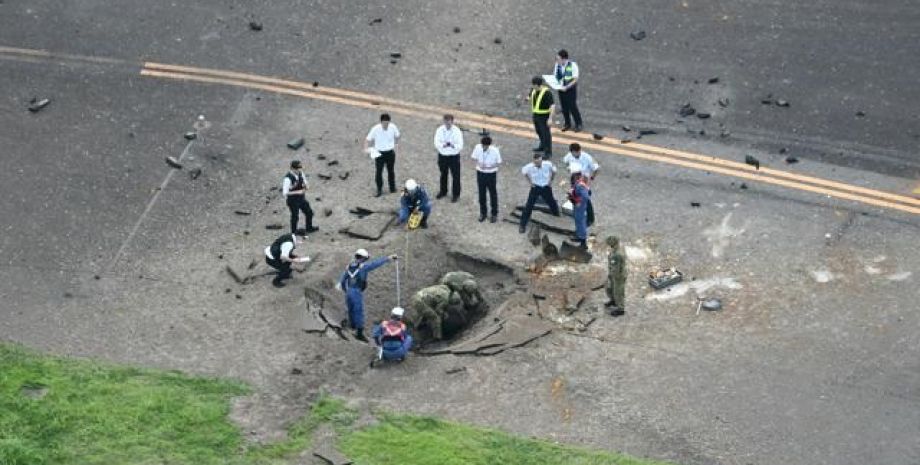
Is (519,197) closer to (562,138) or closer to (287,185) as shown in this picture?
(562,138)

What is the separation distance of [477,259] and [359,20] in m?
7.87

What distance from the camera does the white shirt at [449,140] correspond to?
84.2 ft

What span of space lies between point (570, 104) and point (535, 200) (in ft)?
10.1

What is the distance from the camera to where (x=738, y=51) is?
2939cm

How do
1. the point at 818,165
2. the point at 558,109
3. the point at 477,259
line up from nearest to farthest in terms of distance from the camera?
the point at 477,259, the point at 818,165, the point at 558,109

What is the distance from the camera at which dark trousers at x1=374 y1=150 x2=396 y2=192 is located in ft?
85.5

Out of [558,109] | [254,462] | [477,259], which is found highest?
[558,109]

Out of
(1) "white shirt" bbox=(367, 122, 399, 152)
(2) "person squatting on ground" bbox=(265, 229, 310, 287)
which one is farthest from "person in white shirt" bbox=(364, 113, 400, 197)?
(2) "person squatting on ground" bbox=(265, 229, 310, 287)

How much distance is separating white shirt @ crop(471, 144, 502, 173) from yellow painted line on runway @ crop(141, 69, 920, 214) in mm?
2634

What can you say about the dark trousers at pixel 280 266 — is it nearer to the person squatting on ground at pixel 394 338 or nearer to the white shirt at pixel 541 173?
the person squatting on ground at pixel 394 338

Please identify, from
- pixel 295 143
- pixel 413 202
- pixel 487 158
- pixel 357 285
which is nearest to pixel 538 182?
pixel 487 158

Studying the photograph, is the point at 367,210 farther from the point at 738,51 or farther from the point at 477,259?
the point at 738,51

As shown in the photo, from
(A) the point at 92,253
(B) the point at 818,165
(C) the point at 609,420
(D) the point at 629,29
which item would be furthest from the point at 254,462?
(D) the point at 629,29

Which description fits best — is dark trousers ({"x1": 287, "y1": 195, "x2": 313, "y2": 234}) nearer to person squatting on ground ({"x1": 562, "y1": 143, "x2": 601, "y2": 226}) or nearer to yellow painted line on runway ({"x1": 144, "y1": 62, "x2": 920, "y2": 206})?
yellow painted line on runway ({"x1": 144, "y1": 62, "x2": 920, "y2": 206})
